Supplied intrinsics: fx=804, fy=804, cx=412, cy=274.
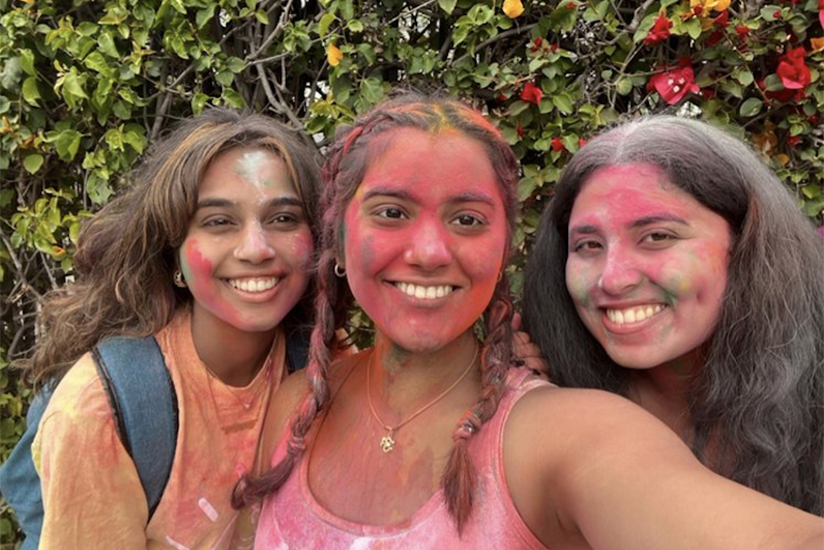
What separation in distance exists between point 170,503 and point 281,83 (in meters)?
1.41

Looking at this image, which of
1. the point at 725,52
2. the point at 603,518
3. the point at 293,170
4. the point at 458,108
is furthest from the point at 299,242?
the point at 725,52

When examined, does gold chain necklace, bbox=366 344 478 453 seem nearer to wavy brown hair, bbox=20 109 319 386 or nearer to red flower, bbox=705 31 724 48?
wavy brown hair, bbox=20 109 319 386

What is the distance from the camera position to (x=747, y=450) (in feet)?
5.90

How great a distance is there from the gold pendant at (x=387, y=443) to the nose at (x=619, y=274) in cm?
59

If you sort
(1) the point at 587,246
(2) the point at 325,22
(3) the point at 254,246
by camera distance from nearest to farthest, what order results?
(1) the point at 587,246, (3) the point at 254,246, (2) the point at 325,22

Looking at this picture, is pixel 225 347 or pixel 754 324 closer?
pixel 754 324

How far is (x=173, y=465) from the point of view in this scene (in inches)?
79.4

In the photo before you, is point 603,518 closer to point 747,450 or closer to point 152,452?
point 747,450

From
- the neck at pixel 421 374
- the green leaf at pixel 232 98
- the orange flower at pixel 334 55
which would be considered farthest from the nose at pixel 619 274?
the green leaf at pixel 232 98

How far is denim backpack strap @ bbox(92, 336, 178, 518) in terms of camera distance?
197cm

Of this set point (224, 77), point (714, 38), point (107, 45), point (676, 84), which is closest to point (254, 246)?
point (224, 77)

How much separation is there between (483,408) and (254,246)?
0.77 meters

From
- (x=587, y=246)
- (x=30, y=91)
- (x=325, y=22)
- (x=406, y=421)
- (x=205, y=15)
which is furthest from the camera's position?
(x=30, y=91)

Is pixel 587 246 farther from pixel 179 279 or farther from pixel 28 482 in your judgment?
pixel 28 482
